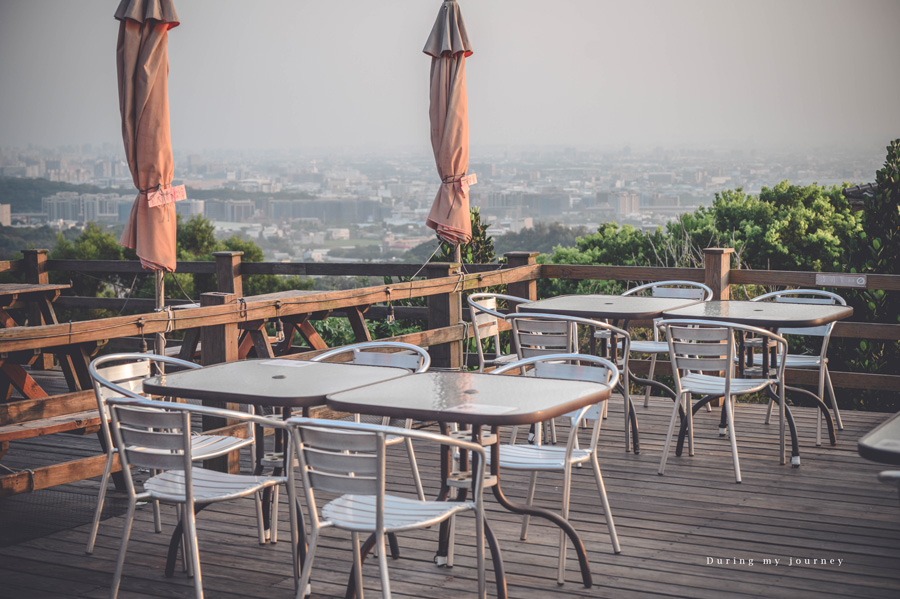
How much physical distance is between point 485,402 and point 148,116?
2.49 meters

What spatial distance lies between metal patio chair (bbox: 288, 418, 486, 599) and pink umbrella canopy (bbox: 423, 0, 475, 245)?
3740mm

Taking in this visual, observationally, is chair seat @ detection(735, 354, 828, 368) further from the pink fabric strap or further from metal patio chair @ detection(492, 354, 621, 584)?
the pink fabric strap

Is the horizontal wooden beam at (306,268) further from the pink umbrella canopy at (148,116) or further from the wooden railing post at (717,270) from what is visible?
the pink umbrella canopy at (148,116)

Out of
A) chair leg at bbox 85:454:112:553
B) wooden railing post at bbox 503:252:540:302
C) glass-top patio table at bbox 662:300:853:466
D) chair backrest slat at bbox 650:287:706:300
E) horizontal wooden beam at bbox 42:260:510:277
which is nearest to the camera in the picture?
chair leg at bbox 85:454:112:553

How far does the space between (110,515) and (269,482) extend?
143 centimetres

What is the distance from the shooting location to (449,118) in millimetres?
6223

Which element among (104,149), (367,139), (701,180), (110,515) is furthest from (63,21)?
(110,515)

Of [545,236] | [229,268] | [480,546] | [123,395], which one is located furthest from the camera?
[545,236]

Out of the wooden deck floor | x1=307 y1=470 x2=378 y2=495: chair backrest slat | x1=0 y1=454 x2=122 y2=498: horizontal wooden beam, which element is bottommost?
the wooden deck floor

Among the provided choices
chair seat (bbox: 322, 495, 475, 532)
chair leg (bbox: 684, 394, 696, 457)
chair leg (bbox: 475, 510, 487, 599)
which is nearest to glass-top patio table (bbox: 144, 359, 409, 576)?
chair seat (bbox: 322, 495, 475, 532)

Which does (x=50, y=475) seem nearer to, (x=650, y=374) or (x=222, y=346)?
(x=222, y=346)

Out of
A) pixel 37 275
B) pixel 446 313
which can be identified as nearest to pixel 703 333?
pixel 446 313

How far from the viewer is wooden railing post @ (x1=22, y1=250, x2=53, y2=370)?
816 centimetres

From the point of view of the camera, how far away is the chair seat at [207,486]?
2.94 m
